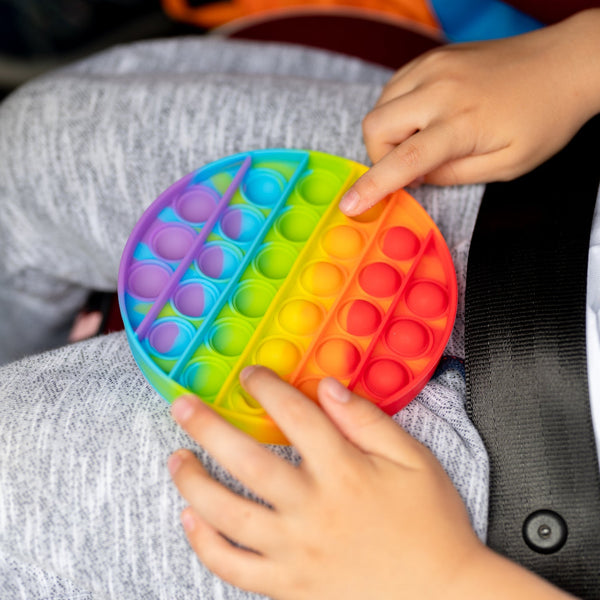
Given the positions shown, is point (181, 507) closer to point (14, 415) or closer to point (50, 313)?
point (14, 415)

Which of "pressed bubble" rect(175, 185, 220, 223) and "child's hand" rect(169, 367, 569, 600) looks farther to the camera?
"pressed bubble" rect(175, 185, 220, 223)

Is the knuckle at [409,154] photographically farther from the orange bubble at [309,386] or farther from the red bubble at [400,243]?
the orange bubble at [309,386]

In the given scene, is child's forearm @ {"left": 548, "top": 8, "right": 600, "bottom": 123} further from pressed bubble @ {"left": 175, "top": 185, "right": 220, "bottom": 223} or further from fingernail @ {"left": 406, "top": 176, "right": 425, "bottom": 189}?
pressed bubble @ {"left": 175, "top": 185, "right": 220, "bottom": 223}

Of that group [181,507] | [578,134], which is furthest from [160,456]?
[578,134]

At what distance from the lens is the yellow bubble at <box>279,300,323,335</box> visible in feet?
1.49

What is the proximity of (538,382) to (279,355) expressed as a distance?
0.17 metres

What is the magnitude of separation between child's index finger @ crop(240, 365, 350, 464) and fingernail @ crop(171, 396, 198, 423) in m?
0.04

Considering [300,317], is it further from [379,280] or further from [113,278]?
[113,278]

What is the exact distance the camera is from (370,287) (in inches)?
18.4

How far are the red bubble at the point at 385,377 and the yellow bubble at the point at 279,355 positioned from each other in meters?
0.05

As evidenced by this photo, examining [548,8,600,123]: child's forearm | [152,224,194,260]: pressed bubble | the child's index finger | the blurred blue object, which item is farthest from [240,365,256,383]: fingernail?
the blurred blue object

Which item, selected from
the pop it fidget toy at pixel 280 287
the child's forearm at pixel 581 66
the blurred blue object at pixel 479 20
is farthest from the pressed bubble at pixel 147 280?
the blurred blue object at pixel 479 20

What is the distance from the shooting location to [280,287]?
0.46 m

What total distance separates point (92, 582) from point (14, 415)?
0.39ft
